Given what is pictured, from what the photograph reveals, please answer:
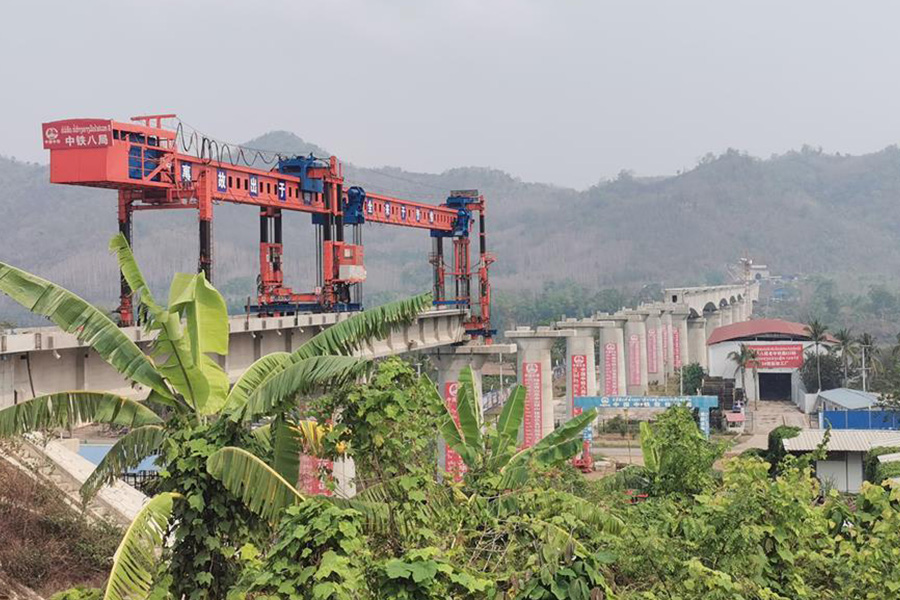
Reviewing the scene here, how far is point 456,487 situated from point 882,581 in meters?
5.32

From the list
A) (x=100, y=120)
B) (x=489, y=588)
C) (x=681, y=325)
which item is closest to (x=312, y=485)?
(x=100, y=120)

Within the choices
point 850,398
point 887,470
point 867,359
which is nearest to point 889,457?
point 887,470

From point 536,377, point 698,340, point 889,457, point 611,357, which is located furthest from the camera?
point 698,340

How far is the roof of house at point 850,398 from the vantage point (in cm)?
6506

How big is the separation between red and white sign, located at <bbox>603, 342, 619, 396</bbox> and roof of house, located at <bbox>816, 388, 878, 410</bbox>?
49.4 feet

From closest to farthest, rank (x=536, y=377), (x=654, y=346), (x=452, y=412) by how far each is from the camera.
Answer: (x=452, y=412) → (x=536, y=377) → (x=654, y=346)

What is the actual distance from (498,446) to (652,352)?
78.6 metres

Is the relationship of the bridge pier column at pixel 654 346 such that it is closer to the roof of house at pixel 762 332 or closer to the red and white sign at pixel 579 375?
the roof of house at pixel 762 332

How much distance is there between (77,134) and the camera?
24469mm

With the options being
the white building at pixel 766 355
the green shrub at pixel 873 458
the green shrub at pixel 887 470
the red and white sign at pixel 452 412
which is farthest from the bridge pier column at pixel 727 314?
the green shrub at pixel 887 470

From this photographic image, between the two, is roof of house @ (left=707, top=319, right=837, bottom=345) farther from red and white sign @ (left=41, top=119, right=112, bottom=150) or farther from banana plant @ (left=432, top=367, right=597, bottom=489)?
banana plant @ (left=432, top=367, right=597, bottom=489)

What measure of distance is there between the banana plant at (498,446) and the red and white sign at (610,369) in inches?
2015

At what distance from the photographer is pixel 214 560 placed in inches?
468

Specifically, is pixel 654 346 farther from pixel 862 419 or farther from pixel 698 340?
pixel 862 419
